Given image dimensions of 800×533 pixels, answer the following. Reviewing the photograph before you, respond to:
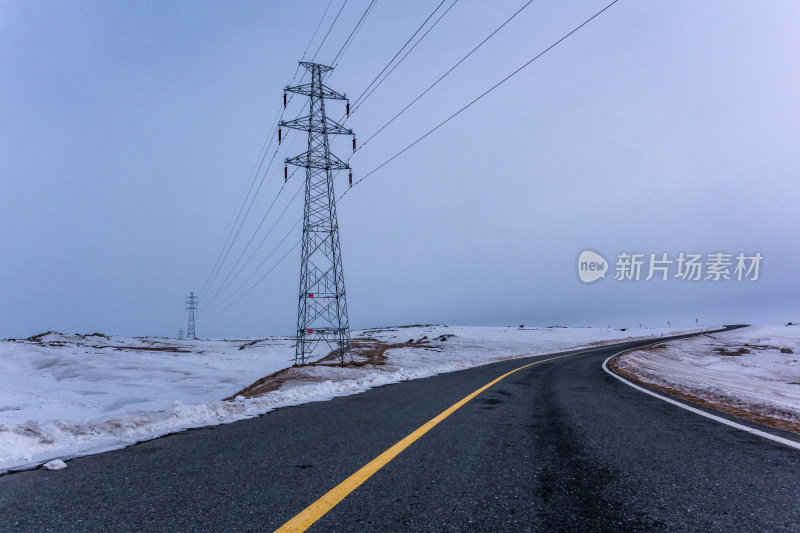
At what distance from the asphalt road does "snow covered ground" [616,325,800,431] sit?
3.12 meters

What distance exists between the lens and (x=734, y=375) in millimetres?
20875

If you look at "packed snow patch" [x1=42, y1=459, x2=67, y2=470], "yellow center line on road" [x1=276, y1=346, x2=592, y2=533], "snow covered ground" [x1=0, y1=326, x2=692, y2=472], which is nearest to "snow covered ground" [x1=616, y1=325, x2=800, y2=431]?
"yellow center line on road" [x1=276, y1=346, x2=592, y2=533]

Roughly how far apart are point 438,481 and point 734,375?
24.4 metres

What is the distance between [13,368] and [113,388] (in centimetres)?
1156

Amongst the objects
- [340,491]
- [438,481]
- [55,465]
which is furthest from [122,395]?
[438,481]

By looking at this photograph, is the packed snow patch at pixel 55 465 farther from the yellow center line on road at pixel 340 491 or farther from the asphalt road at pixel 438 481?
the yellow center line on road at pixel 340 491

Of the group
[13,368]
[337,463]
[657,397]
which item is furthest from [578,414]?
[13,368]

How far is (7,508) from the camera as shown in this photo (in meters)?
2.90

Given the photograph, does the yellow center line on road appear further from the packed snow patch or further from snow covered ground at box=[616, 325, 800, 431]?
snow covered ground at box=[616, 325, 800, 431]

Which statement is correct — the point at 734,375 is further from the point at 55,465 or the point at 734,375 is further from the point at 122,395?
the point at 122,395

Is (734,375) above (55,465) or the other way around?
the other way around

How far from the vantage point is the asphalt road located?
2.62 metres

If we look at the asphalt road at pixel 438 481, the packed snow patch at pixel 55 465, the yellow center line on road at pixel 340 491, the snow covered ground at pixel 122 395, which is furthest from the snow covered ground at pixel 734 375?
the packed snow patch at pixel 55 465

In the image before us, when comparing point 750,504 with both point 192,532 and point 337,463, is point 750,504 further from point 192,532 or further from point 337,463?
point 192,532
